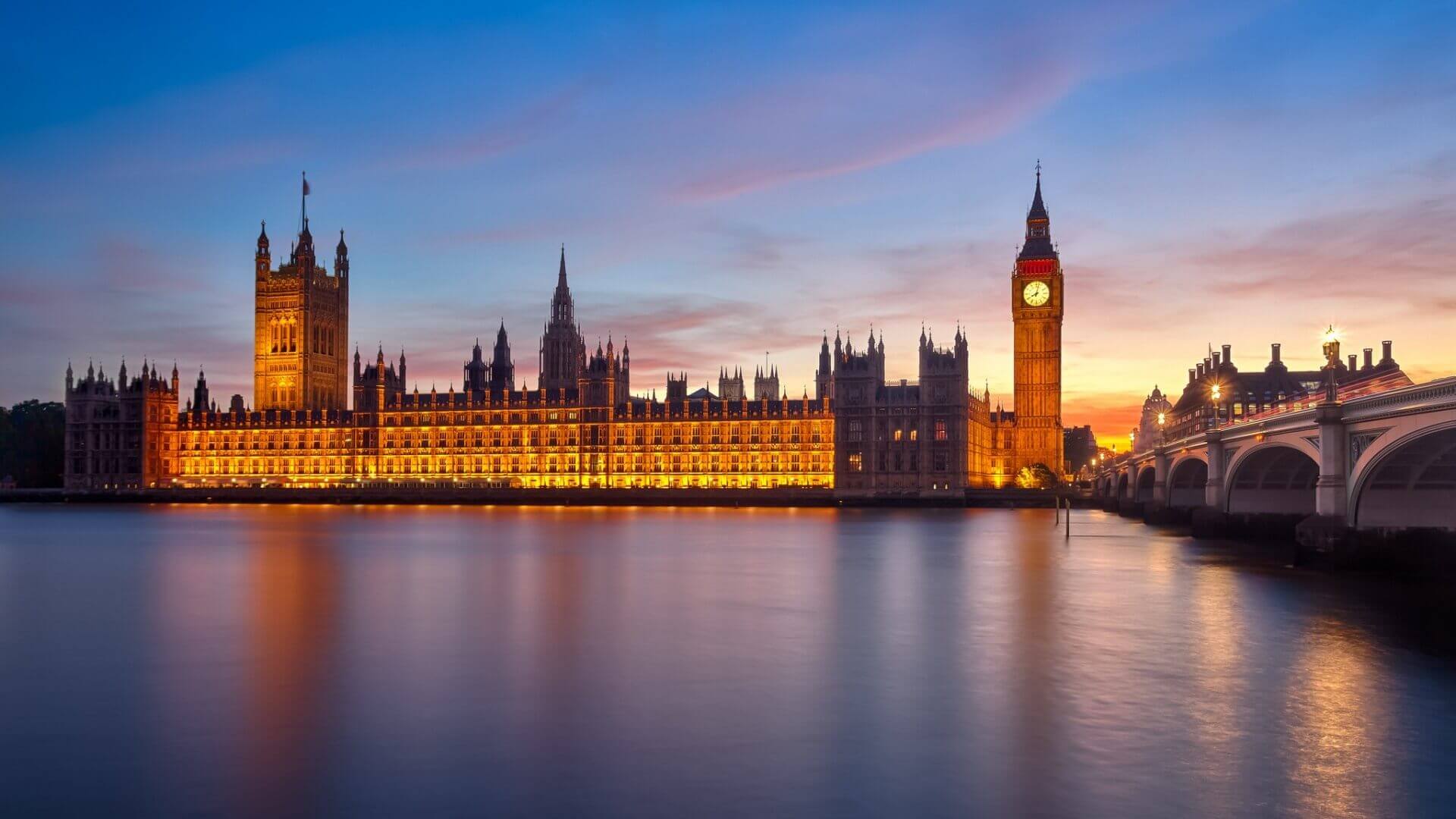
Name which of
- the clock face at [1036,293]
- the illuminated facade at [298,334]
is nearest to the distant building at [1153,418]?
the clock face at [1036,293]

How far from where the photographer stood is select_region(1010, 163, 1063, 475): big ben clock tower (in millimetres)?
142000

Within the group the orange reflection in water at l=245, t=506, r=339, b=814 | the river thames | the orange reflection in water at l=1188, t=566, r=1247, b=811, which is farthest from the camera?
the orange reflection in water at l=245, t=506, r=339, b=814

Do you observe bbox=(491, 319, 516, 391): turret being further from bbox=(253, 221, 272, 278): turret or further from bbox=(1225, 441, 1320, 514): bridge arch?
bbox=(1225, 441, 1320, 514): bridge arch

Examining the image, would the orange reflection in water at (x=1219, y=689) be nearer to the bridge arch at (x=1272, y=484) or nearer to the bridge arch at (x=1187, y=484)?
the bridge arch at (x=1272, y=484)

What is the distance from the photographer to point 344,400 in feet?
573

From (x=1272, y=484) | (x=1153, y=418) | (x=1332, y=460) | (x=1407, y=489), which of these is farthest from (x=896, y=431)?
(x=1332, y=460)

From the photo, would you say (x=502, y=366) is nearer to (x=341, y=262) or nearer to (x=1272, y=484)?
(x=341, y=262)

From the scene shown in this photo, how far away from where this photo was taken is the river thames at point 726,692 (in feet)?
46.9

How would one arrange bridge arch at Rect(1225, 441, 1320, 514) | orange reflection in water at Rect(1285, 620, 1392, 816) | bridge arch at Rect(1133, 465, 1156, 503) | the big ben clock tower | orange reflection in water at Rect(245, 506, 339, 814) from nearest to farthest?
orange reflection in water at Rect(1285, 620, 1392, 816)
orange reflection in water at Rect(245, 506, 339, 814)
bridge arch at Rect(1225, 441, 1320, 514)
bridge arch at Rect(1133, 465, 1156, 503)
the big ben clock tower

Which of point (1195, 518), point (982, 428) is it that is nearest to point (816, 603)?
point (1195, 518)

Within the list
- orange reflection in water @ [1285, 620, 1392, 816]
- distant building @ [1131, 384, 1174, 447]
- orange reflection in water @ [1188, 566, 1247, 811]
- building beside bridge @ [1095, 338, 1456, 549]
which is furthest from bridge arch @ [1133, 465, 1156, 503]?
orange reflection in water @ [1285, 620, 1392, 816]

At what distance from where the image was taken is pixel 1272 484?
5391 cm

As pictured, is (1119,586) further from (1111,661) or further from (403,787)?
(403,787)

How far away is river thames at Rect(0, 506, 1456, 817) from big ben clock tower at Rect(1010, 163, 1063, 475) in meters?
99.6
